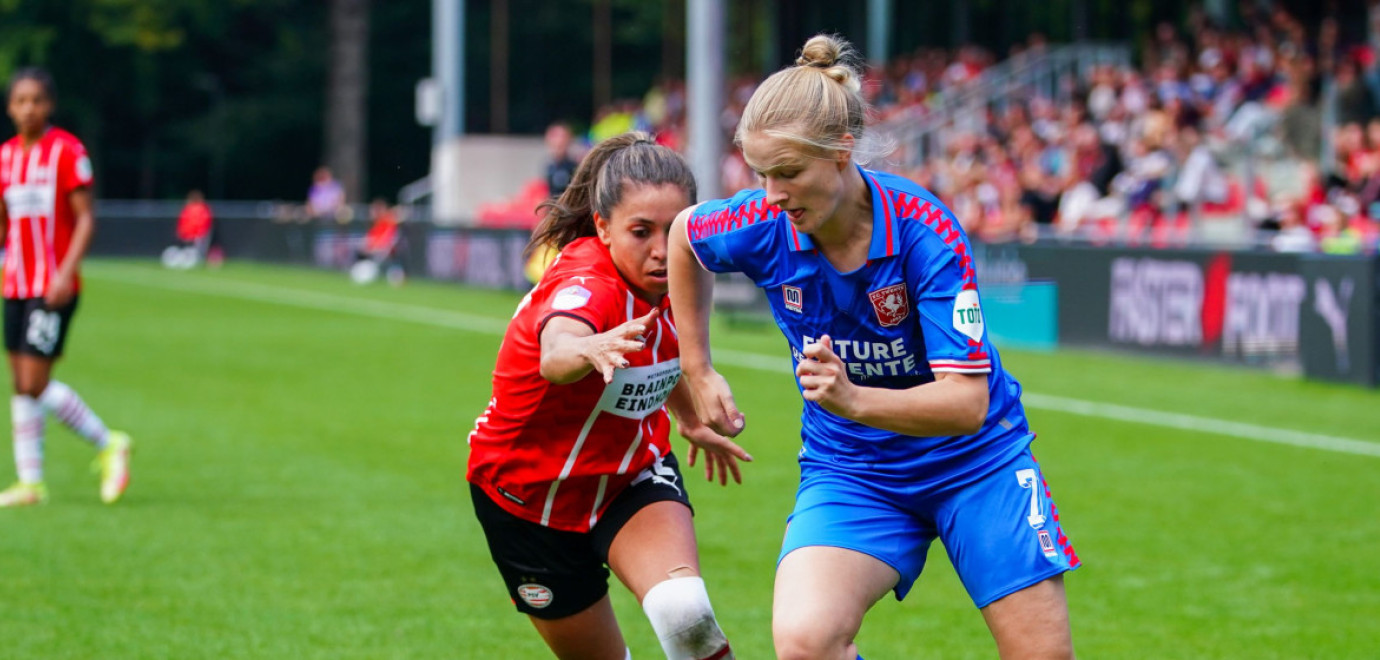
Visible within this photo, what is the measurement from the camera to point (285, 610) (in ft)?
21.6

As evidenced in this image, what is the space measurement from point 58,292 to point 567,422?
5.02 metres

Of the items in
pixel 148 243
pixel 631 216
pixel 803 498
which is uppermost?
pixel 631 216

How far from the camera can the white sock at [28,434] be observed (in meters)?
8.85

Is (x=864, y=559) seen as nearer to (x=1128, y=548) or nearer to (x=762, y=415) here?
(x=1128, y=548)

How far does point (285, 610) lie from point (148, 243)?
117ft

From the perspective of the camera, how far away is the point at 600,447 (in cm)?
453

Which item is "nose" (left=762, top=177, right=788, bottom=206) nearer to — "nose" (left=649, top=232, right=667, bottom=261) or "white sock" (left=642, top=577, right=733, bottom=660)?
"nose" (left=649, top=232, right=667, bottom=261)

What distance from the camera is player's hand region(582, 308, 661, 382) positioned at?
383cm

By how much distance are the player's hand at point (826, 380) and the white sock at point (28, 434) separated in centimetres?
639

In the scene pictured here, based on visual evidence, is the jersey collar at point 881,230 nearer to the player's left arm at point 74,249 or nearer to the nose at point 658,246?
the nose at point 658,246

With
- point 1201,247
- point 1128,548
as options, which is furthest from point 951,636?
point 1201,247

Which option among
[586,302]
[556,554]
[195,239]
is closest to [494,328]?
[556,554]

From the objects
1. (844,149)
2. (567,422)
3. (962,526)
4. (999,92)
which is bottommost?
(962,526)

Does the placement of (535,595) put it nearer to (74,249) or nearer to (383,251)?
(74,249)
